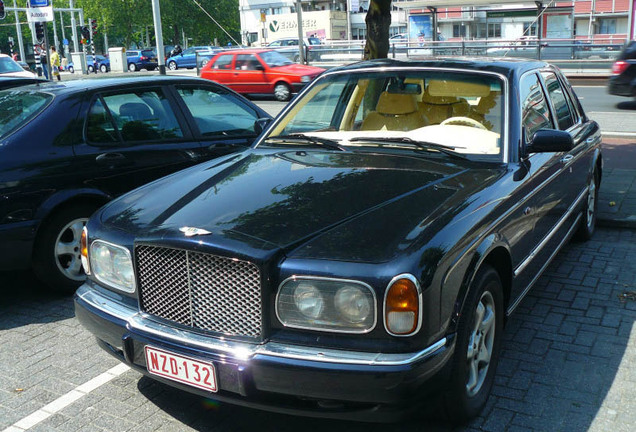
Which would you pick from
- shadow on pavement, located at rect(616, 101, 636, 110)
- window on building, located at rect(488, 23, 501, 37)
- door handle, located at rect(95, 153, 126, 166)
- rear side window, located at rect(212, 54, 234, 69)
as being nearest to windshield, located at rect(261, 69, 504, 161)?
door handle, located at rect(95, 153, 126, 166)

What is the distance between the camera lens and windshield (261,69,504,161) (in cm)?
437

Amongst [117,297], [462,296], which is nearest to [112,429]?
[117,297]

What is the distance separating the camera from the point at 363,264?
2846mm

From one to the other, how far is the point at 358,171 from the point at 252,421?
145cm

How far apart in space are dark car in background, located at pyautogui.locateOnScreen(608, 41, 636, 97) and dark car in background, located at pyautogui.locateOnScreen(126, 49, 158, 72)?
1824 inches

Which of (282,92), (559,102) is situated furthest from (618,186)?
(282,92)

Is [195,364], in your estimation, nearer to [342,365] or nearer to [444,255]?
[342,365]

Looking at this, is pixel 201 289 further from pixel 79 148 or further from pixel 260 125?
pixel 79 148

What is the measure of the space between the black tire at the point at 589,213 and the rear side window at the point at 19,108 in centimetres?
456

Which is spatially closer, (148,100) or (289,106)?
(289,106)

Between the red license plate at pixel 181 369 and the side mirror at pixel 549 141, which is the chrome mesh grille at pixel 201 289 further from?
the side mirror at pixel 549 141

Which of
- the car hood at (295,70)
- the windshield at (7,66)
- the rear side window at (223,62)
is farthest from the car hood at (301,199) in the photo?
the rear side window at (223,62)

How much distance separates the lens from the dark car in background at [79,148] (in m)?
5.06

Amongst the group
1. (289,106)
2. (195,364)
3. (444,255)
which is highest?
(289,106)
